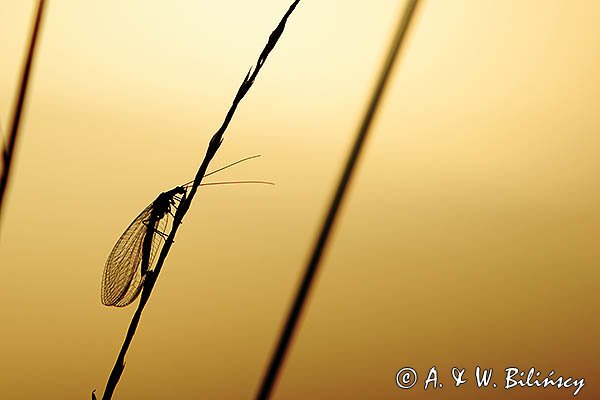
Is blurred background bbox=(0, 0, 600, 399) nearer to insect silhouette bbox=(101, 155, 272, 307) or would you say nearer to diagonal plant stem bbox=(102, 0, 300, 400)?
insect silhouette bbox=(101, 155, 272, 307)

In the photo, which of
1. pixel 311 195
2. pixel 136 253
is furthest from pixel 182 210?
pixel 311 195

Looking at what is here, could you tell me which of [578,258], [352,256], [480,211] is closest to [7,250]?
[352,256]

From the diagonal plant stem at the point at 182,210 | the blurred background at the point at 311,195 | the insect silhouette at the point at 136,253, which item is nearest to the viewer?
the diagonal plant stem at the point at 182,210

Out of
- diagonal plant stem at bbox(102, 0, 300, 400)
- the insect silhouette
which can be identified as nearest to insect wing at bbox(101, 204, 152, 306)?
the insect silhouette

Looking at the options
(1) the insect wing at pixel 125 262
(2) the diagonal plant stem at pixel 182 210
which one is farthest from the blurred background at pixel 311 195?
(2) the diagonal plant stem at pixel 182 210

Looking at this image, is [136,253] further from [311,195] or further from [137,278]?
[311,195]

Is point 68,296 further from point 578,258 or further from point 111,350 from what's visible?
point 578,258

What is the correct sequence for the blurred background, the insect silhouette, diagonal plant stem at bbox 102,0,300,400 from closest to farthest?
diagonal plant stem at bbox 102,0,300,400 → the insect silhouette → the blurred background

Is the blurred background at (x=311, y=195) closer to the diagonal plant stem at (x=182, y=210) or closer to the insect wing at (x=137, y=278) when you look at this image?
the insect wing at (x=137, y=278)
